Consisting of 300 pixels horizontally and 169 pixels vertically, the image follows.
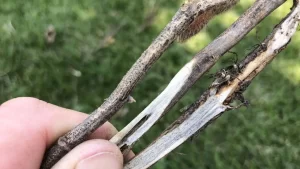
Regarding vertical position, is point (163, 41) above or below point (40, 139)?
above

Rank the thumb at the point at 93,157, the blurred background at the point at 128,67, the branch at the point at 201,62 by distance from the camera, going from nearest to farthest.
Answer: the branch at the point at 201,62
the thumb at the point at 93,157
the blurred background at the point at 128,67

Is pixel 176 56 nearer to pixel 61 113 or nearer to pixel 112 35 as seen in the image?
pixel 112 35

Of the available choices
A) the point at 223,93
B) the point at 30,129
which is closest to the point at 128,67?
the point at 30,129

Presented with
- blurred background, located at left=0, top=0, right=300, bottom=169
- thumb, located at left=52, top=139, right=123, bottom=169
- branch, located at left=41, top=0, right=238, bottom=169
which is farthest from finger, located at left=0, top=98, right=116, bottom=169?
blurred background, located at left=0, top=0, right=300, bottom=169

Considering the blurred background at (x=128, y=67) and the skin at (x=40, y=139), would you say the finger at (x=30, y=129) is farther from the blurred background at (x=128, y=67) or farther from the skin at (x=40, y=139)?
the blurred background at (x=128, y=67)

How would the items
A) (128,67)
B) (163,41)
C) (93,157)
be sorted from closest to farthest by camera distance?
(163,41) → (93,157) → (128,67)

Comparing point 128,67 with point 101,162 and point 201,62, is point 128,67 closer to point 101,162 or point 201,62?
point 101,162

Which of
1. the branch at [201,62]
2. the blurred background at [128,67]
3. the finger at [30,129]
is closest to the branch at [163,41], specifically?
the branch at [201,62]

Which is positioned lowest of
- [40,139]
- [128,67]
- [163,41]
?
[40,139]
